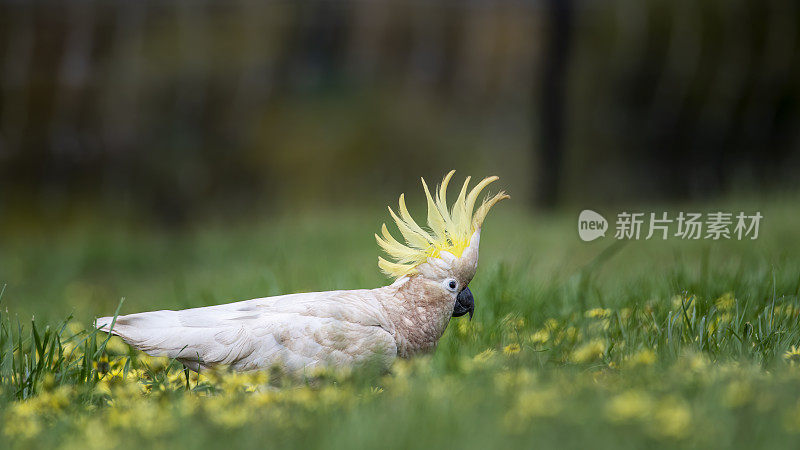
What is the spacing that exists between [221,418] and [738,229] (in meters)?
4.02

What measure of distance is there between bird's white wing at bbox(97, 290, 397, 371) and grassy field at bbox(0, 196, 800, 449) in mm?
81

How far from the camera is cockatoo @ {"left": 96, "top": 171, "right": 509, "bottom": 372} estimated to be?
2764mm

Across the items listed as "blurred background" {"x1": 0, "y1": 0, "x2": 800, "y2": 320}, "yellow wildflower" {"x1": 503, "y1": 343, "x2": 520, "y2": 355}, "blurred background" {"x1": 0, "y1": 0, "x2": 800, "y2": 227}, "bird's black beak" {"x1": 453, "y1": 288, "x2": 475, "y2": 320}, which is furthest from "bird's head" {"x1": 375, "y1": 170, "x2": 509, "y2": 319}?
"blurred background" {"x1": 0, "y1": 0, "x2": 800, "y2": 227}

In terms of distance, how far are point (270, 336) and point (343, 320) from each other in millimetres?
270

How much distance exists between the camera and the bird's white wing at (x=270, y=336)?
2.76 metres

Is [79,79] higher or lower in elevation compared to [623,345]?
higher

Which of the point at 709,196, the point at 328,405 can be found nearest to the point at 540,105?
the point at 709,196

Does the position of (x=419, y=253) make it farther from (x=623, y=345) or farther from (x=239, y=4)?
(x=239, y=4)

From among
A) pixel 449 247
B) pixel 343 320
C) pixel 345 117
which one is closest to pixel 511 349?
pixel 449 247

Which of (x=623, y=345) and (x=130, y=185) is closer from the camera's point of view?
(x=623, y=345)

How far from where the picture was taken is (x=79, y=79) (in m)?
7.62

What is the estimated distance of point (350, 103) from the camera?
780 cm

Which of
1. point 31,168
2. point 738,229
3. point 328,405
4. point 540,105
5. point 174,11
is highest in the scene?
point 174,11

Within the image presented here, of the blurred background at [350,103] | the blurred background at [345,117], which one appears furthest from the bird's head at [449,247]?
the blurred background at [350,103]
